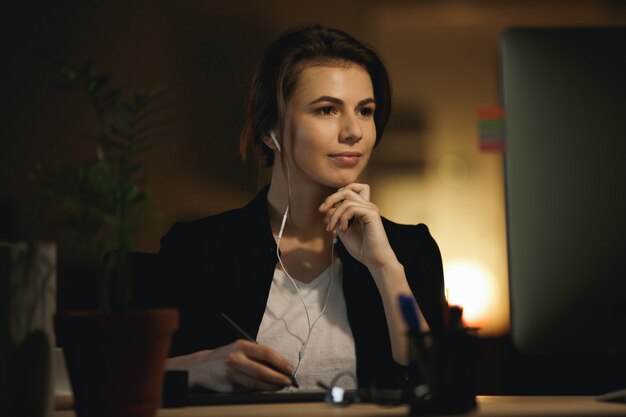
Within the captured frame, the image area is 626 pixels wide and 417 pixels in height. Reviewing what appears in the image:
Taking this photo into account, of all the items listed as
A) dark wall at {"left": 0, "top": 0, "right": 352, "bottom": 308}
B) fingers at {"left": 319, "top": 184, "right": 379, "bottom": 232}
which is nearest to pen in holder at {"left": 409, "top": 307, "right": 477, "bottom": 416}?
fingers at {"left": 319, "top": 184, "right": 379, "bottom": 232}

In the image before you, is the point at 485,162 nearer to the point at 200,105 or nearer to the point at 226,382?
the point at 200,105

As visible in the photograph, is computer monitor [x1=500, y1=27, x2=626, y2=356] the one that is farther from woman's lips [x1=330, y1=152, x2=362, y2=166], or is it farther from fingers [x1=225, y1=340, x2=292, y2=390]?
woman's lips [x1=330, y1=152, x2=362, y2=166]

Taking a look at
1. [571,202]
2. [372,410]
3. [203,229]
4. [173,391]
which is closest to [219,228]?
[203,229]

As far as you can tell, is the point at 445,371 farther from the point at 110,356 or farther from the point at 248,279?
the point at 248,279

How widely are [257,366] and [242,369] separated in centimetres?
3

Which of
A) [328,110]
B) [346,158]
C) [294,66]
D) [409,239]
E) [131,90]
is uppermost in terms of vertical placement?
[131,90]

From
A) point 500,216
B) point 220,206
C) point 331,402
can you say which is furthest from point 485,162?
point 331,402

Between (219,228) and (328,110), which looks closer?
(328,110)

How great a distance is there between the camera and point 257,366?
4.35 ft

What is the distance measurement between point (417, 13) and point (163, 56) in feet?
3.28

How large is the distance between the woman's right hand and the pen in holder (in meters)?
0.45

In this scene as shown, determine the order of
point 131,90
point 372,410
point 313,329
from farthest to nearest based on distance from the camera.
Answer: point 131,90, point 313,329, point 372,410

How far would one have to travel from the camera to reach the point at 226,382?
4.74 ft

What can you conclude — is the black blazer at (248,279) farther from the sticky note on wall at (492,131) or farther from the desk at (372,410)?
the sticky note on wall at (492,131)
